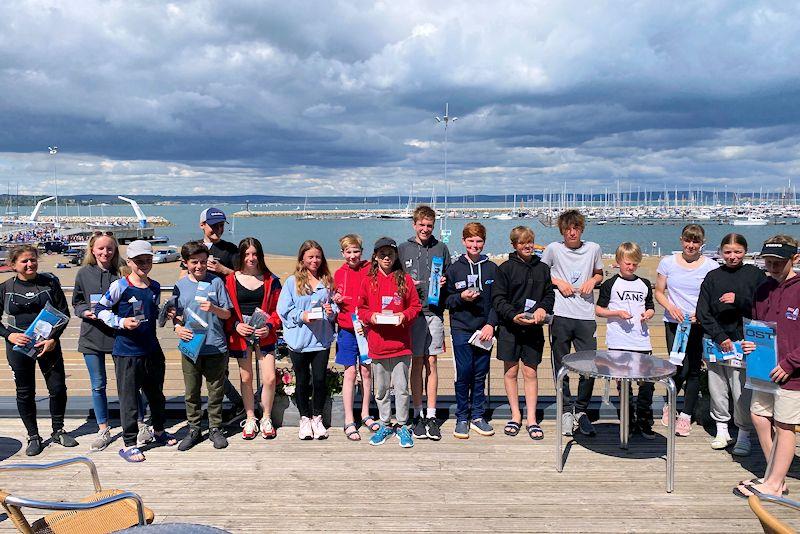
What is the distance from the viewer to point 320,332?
15.3ft

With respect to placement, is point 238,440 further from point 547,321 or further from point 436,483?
point 547,321

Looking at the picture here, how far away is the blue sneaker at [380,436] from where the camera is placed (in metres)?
4.57

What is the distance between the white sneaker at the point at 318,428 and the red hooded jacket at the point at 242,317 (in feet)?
2.46

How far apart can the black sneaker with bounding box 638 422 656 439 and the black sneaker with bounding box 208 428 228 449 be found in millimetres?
3468

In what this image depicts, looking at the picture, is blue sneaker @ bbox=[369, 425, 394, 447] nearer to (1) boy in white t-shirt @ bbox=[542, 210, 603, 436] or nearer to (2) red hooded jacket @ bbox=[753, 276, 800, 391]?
(1) boy in white t-shirt @ bbox=[542, 210, 603, 436]

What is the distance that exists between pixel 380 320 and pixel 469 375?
3.29 feet

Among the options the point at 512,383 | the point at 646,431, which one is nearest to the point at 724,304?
the point at 646,431

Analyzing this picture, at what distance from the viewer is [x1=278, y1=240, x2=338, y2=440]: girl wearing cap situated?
15.1 feet

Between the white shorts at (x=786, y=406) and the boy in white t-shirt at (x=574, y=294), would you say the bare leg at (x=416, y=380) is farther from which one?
the white shorts at (x=786, y=406)

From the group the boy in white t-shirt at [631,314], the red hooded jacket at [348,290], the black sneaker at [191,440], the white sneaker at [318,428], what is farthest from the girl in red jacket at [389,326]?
the boy in white t-shirt at [631,314]

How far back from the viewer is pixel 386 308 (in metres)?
4.49

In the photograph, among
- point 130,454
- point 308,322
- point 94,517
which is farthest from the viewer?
point 308,322

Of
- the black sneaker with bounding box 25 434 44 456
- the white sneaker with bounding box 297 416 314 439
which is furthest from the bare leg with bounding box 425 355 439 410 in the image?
the black sneaker with bounding box 25 434 44 456

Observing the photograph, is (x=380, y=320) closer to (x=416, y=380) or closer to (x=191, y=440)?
(x=416, y=380)
